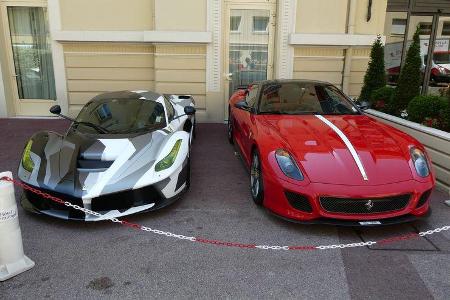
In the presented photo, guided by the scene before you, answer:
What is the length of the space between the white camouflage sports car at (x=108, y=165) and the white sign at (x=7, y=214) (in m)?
0.62

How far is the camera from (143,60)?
28.0 ft

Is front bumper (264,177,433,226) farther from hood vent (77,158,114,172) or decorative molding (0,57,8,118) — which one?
decorative molding (0,57,8,118)

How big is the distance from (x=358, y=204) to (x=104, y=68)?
701 centimetres

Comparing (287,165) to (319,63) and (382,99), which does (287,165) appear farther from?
(319,63)

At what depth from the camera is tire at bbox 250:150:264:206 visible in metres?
3.91

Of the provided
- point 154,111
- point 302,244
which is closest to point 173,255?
point 302,244

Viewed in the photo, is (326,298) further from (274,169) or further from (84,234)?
(84,234)

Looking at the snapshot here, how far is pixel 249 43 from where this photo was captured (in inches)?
340

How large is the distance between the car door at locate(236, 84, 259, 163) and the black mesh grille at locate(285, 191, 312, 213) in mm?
1208

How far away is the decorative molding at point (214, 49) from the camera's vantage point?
26.3 ft

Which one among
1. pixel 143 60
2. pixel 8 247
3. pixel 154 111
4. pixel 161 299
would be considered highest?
pixel 143 60

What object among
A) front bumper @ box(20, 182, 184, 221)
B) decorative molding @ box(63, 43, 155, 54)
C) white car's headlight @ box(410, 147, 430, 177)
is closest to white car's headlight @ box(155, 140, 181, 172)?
front bumper @ box(20, 182, 184, 221)

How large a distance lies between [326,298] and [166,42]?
6.68 m

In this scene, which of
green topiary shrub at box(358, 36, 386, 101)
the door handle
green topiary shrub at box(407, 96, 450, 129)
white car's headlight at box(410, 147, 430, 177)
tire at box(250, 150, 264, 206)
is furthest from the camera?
the door handle
